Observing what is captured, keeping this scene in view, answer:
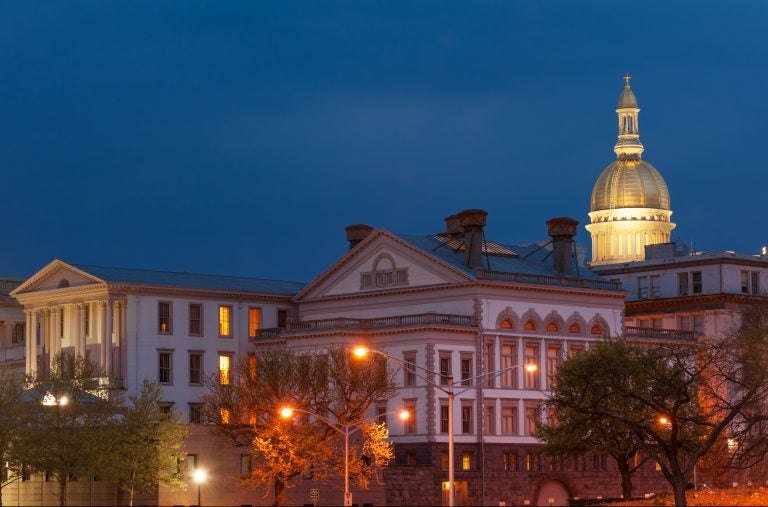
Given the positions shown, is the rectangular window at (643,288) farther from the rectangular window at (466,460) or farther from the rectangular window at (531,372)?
the rectangular window at (466,460)

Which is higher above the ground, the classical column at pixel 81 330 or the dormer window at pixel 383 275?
the dormer window at pixel 383 275

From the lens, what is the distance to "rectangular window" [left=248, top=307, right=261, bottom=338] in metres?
154

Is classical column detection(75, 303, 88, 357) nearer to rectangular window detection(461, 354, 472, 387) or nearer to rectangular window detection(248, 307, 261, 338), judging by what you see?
rectangular window detection(248, 307, 261, 338)

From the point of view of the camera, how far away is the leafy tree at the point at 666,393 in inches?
3583

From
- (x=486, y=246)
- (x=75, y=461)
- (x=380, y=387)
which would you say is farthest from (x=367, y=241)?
(x=75, y=461)

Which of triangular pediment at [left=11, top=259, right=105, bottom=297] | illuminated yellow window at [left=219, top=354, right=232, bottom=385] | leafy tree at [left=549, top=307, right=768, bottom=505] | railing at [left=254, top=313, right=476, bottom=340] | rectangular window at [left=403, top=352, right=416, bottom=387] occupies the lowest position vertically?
leafy tree at [left=549, top=307, right=768, bottom=505]

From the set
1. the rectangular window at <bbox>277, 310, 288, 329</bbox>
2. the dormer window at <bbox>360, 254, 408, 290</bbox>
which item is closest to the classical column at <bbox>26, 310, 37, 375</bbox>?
the rectangular window at <bbox>277, 310, 288, 329</bbox>

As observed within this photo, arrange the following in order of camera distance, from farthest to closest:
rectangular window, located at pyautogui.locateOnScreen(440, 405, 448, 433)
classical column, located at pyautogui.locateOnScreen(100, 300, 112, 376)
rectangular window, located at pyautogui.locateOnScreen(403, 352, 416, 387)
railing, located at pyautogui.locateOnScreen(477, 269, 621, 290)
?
classical column, located at pyautogui.locateOnScreen(100, 300, 112, 376)
railing, located at pyautogui.locateOnScreen(477, 269, 621, 290)
rectangular window, located at pyautogui.locateOnScreen(403, 352, 416, 387)
rectangular window, located at pyautogui.locateOnScreen(440, 405, 448, 433)

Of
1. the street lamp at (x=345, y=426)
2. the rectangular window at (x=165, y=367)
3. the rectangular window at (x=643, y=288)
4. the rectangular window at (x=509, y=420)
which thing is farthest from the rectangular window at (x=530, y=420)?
the rectangular window at (x=643, y=288)

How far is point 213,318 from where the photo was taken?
496ft

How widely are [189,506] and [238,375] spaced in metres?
16.8

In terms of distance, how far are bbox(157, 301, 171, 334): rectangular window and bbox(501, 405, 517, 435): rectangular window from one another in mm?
26697

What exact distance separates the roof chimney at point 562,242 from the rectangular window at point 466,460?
1913 centimetres

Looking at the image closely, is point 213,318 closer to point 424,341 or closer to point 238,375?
point 238,375
